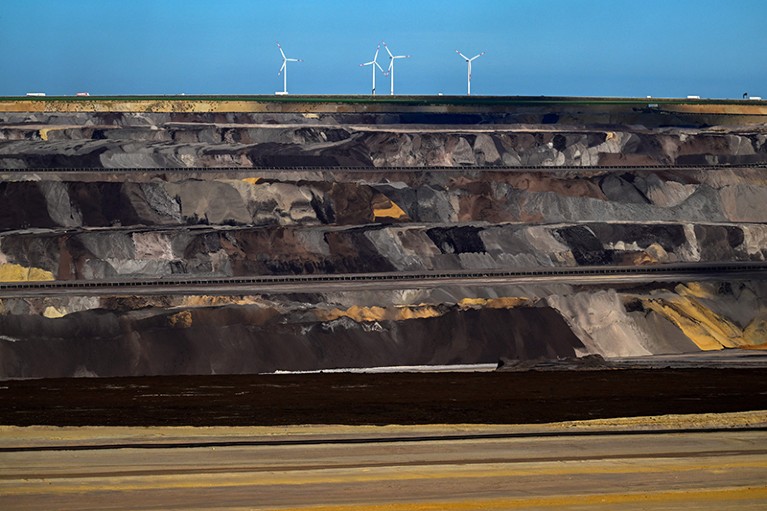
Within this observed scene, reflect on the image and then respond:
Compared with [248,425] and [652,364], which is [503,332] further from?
[248,425]

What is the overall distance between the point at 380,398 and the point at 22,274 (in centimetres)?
3116

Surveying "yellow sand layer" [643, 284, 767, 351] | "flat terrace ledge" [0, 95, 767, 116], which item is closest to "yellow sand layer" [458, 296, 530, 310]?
"yellow sand layer" [643, 284, 767, 351]

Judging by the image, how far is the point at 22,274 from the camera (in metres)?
55.0

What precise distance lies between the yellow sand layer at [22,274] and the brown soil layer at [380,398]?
75.7ft

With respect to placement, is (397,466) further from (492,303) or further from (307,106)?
(307,106)

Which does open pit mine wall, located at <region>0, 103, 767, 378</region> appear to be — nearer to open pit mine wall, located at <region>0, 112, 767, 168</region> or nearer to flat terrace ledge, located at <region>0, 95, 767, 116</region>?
open pit mine wall, located at <region>0, 112, 767, 168</region>

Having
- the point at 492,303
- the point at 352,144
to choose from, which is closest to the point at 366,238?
the point at 492,303

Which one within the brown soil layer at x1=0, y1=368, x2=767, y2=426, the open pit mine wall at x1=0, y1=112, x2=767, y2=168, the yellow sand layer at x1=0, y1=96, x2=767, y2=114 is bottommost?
the brown soil layer at x1=0, y1=368, x2=767, y2=426

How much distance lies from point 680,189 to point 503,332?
34.5m

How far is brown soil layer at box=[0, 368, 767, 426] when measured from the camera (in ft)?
→ 82.7

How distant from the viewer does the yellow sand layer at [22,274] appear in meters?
54.8

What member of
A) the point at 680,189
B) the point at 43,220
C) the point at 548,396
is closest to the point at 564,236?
the point at 680,189

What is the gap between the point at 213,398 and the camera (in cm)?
2822

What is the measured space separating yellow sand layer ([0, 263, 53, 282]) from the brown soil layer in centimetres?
2307
